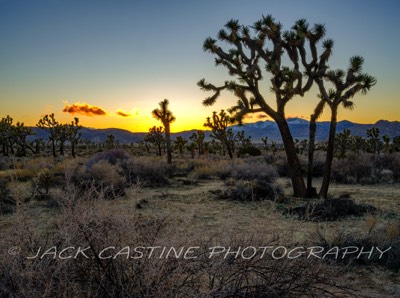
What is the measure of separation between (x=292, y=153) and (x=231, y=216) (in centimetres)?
469

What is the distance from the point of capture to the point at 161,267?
9.04 ft

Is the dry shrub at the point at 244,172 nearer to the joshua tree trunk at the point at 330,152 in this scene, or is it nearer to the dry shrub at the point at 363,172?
the dry shrub at the point at 363,172

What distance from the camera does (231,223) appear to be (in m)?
8.00

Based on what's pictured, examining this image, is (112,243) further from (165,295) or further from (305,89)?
(305,89)

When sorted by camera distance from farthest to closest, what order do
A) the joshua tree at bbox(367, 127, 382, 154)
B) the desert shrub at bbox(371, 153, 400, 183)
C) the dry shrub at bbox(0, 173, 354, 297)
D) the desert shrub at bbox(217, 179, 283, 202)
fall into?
the joshua tree at bbox(367, 127, 382, 154) < the desert shrub at bbox(371, 153, 400, 183) < the desert shrub at bbox(217, 179, 283, 202) < the dry shrub at bbox(0, 173, 354, 297)

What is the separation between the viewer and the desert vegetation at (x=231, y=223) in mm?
2914

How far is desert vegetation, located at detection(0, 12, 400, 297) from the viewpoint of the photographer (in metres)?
2.91

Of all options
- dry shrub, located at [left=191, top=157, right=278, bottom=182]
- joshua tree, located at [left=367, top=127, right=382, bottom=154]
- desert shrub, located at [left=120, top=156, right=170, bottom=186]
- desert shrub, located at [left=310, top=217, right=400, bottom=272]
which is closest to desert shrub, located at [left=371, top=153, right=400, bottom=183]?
dry shrub, located at [left=191, top=157, right=278, bottom=182]

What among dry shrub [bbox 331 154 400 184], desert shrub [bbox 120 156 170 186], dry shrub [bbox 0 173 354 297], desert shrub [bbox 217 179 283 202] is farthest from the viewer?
dry shrub [bbox 331 154 400 184]

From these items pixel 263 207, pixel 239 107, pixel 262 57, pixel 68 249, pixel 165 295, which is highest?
pixel 262 57

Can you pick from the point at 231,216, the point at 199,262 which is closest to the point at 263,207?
the point at 231,216
